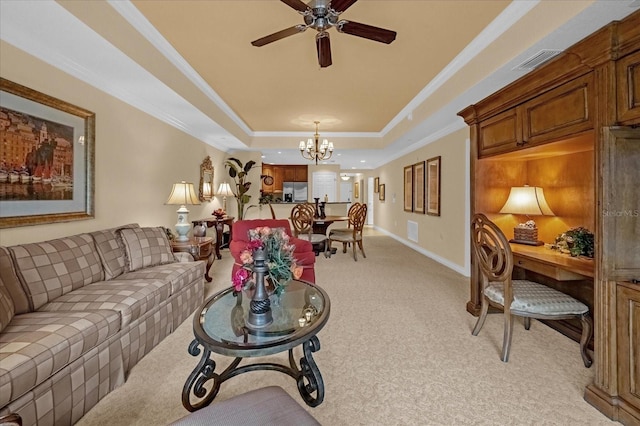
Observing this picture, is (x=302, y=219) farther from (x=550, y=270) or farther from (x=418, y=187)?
(x=550, y=270)

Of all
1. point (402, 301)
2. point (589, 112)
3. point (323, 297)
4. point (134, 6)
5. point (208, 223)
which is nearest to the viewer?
point (589, 112)

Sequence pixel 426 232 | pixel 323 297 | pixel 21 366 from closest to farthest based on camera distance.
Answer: pixel 21 366, pixel 323 297, pixel 426 232

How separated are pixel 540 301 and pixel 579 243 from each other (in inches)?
22.9

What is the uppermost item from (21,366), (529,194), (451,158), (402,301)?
(451,158)

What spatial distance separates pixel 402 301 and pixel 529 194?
170cm

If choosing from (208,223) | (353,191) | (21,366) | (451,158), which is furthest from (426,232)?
(353,191)

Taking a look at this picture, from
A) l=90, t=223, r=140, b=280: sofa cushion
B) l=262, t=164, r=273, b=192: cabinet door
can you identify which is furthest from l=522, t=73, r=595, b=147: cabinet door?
l=262, t=164, r=273, b=192: cabinet door

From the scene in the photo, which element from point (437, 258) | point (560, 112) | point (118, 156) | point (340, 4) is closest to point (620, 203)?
point (560, 112)

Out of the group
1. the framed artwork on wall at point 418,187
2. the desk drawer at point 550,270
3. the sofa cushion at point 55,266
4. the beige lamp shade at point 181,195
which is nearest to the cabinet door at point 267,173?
the framed artwork on wall at point 418,187

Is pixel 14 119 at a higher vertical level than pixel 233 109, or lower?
lower

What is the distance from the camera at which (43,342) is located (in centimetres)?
145

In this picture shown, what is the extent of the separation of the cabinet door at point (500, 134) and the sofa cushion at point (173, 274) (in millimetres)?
3038

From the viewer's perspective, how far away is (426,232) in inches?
242

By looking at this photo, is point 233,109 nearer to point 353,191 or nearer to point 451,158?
point 451,158
